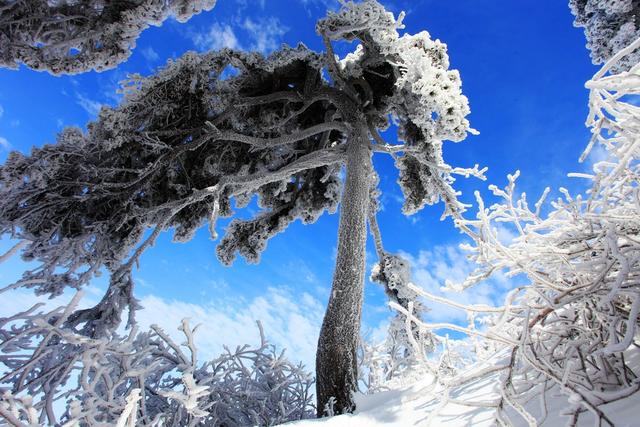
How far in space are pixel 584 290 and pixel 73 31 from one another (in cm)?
972

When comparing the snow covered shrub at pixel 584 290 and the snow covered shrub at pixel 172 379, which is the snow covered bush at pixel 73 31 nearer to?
the snow covered shrub at pixel 172 379

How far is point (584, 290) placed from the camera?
1623mm

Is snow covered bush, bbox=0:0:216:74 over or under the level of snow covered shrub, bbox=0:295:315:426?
over

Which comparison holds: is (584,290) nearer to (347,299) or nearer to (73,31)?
(347,299)

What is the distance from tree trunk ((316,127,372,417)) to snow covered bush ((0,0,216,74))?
4.22 m

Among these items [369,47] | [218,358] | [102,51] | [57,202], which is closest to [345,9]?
[369,47]

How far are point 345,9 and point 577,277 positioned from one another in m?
6.80

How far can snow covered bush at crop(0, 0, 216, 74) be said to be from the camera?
25.8ft

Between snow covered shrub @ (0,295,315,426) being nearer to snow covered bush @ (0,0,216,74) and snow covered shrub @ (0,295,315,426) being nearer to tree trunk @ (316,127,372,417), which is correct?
tree trunk @ (316,127,372,417)

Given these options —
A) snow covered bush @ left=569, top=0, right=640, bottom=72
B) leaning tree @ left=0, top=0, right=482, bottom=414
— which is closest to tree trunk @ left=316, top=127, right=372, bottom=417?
leaning tree @ left=0, top=0, right=482, bottom=414

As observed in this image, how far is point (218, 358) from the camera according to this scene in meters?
5.03

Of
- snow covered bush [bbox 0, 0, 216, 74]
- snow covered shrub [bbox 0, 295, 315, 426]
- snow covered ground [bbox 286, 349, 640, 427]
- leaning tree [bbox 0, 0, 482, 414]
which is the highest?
snow covered bush [bbox 0, 0, 216, 74]

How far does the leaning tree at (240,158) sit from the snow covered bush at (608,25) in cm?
564

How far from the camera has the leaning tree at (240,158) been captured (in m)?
7.20
